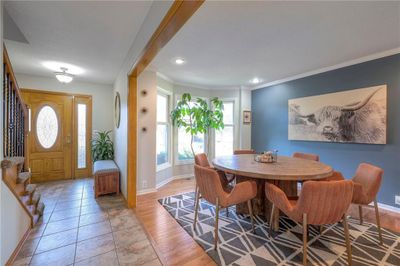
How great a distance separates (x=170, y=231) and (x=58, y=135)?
12.7 ft

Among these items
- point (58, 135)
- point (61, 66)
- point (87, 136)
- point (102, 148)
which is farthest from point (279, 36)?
point (58, 135)

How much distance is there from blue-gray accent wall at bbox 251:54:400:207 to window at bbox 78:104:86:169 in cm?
449

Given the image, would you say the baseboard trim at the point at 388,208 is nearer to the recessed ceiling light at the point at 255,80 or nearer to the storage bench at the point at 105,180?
the recessed ceiling light at the point at 255,80

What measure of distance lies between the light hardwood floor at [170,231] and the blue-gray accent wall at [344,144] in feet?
1.87

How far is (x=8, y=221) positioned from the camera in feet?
5.47

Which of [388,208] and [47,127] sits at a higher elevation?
[47,127]

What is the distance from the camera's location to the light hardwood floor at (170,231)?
1.77m

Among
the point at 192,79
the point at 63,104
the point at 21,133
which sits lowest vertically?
the point at 21,133

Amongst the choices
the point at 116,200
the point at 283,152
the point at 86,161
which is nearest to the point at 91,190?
the point at 116,200

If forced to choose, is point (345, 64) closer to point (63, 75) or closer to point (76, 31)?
Result: point (76, 31)

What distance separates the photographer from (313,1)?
5.48 ft

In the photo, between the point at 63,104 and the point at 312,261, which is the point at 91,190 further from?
the point at 312,261

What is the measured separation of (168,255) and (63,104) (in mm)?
4382

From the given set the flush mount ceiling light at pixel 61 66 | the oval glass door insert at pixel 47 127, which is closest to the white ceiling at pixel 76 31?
the flush mount ceiling light at pixel 61 66
